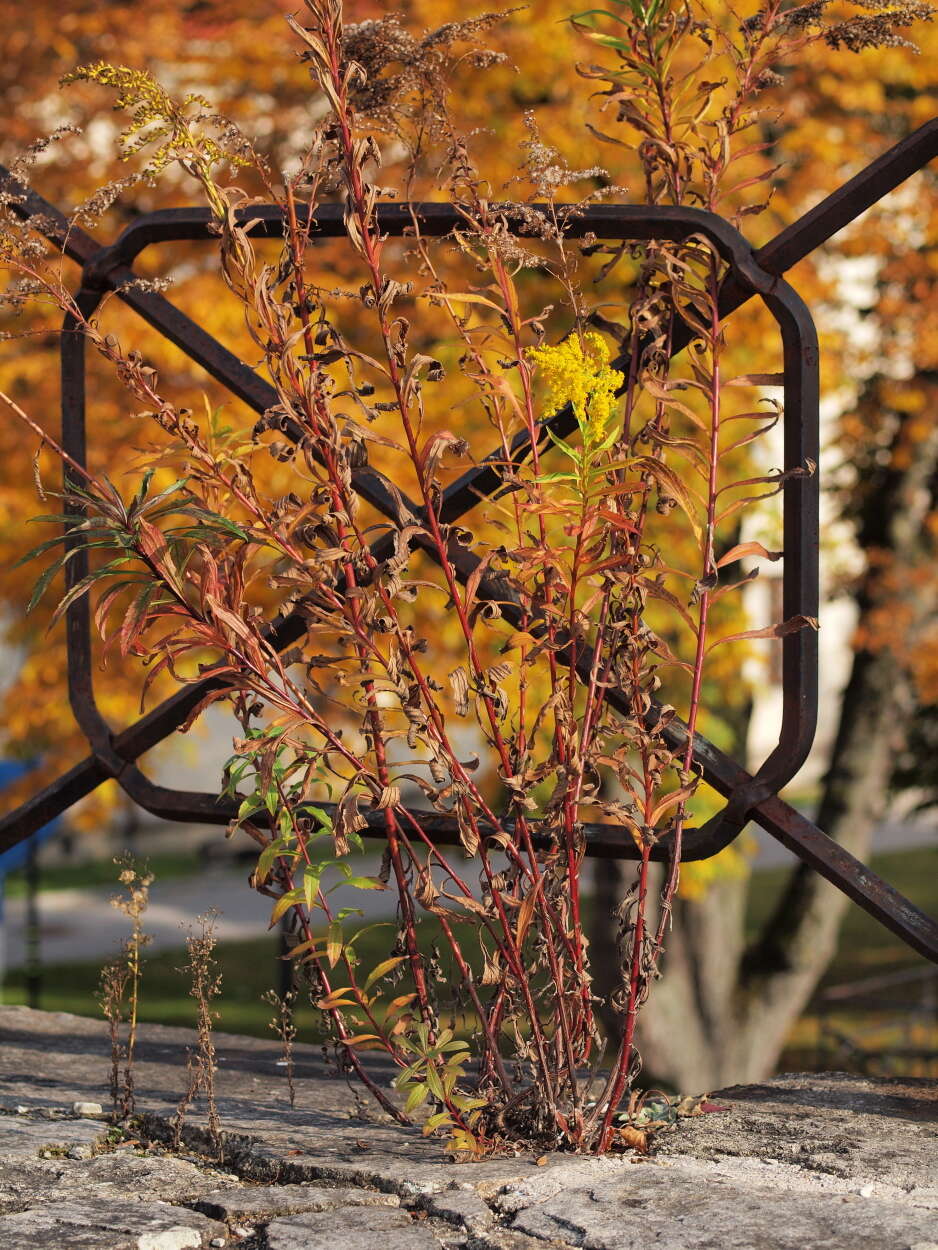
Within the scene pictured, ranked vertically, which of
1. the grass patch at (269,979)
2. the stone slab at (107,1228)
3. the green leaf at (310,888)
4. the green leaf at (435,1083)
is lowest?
the grass patch at (269,979)

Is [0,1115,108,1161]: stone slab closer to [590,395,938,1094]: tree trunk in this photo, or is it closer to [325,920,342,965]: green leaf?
[325,920,342,965]: green leaf

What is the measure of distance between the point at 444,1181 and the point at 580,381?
0.96 meters

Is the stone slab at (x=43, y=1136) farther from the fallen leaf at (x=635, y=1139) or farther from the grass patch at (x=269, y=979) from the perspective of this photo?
the grass patch at (x=269, y=979)

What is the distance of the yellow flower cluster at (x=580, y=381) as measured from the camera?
6.39 feet

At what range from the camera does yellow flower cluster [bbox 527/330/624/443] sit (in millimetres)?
1946

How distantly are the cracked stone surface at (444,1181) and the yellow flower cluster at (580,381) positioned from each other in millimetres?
877

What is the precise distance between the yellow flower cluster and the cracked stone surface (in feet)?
2.88

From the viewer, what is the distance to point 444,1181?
6.40ft

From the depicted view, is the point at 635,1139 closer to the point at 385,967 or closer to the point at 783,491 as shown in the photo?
the point at 385,967

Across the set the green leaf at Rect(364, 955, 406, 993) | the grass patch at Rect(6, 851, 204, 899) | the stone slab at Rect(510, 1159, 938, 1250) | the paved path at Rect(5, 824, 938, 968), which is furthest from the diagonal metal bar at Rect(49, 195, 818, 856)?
the grass patch at Rect(6, 851, 204, 899)

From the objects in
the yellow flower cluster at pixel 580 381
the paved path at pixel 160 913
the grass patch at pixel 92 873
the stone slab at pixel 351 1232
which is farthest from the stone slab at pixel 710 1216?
the grass patch at pixel 92 873

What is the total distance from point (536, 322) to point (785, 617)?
19.3 inches

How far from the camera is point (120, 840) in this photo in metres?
19.4

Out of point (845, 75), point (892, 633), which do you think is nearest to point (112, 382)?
point (845, 75)
